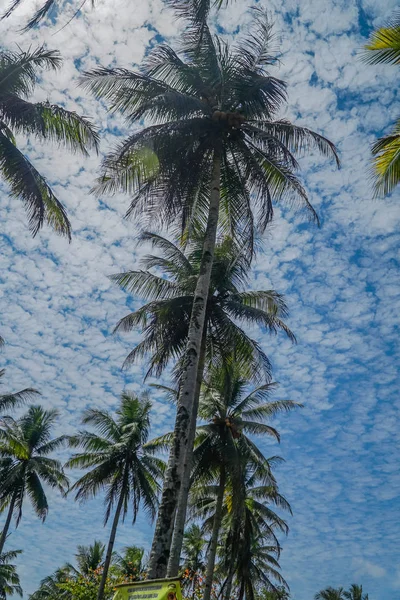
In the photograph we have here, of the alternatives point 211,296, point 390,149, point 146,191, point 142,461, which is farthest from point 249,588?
point 390,149

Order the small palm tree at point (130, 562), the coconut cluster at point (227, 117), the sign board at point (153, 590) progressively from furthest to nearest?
the small palm tree at point (130, 562) < the coconut cluster at point (227, 117) < the sign board at point (153, 590)

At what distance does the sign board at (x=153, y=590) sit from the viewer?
5398 millimetres

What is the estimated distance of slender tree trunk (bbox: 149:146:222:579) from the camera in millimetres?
9289

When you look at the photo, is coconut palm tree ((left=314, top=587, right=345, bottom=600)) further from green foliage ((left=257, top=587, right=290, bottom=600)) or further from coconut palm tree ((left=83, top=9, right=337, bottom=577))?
coconut palm tree ((left=83, top=9, right=337, bottom=577))

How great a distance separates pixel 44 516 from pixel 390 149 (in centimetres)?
2662

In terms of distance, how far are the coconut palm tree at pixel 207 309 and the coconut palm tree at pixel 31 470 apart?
1308 centimetres

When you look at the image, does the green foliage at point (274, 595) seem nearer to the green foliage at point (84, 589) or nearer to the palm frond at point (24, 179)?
the green foliage at point (84, 589)

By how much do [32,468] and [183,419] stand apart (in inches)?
853

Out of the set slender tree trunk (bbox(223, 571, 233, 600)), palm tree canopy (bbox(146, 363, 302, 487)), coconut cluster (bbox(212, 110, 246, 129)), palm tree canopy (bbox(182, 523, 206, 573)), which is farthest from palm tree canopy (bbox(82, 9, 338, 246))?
palm tree canopy (bbox(182, 523, 206, 573))

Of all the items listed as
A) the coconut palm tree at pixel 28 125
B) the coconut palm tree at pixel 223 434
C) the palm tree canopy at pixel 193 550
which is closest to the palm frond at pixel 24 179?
the coconut palm tree at pixel 28 125

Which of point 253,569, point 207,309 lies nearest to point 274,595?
point 253,569

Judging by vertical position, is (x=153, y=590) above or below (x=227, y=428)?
below

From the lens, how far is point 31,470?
97.0ft

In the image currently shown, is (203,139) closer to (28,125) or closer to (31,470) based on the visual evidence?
(28,125)
